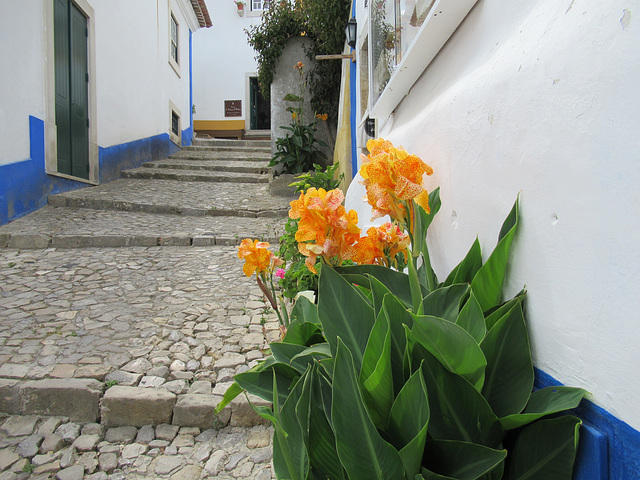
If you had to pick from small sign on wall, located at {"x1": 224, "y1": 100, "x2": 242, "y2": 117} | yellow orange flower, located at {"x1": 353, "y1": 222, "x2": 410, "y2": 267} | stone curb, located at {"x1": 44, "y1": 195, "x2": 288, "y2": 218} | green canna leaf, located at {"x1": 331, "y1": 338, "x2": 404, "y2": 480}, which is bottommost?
green canna leaf, located at {"x1": 331, "y1": 338, "x2": 404, "y2": 480}

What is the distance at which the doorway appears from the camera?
16.9m

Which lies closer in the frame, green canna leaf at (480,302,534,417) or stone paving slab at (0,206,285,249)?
green canna leaf at (480,302,534,417)

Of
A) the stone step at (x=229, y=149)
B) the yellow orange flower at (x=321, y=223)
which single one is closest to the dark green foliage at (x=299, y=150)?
the stone step at (x=229, y=149)

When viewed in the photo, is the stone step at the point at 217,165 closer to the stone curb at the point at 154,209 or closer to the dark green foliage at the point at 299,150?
the dark green foliage at the point at 299,150

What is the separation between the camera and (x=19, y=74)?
5156 mm

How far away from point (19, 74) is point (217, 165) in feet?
14.1

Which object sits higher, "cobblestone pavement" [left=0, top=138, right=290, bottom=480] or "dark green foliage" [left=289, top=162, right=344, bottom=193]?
"dark green foliage" [left=289, top=162, right=344, bottom=193]

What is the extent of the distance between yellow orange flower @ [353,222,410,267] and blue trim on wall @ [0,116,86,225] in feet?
16.4

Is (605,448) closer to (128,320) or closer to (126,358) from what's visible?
(126,358)

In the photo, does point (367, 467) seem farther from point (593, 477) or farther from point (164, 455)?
point (164, 455)

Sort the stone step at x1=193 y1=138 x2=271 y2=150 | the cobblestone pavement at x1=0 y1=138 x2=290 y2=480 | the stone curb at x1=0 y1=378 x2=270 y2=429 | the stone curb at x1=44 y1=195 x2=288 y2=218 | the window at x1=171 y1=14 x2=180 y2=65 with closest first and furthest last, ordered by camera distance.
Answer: the cobblestone pavement at x1=0 y1=138 x2=290 y2=480 < the stone curb at x1=0 y1=378 x2=270 y2=429 < the stone curb at x1=44 y1=195 x2=288 y2=218 < the window at x1=171 y1=14 x2=180 y2=65 < the stone step at x1=193 y1=138 x2=271 y2=150

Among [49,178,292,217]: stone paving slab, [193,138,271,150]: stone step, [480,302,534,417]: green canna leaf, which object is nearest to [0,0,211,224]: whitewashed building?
[49,178,292,217]: stone paving slab

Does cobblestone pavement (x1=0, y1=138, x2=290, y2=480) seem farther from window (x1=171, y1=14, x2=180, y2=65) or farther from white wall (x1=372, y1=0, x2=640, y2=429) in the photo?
window (x1=171, y1=14, x2=180, y2=65)

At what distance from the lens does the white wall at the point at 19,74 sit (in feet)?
16.1
